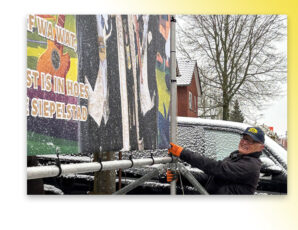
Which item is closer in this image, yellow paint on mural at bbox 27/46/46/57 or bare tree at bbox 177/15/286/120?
yellow paint on mural at bbox 27/46/46/57

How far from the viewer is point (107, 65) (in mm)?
3447

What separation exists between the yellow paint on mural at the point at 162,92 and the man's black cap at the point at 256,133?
762mm

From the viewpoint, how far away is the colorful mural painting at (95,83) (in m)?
3.09

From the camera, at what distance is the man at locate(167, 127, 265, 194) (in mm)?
4047

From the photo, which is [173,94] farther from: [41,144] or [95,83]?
[41,144]

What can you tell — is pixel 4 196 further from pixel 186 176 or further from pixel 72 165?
pixel 186 176

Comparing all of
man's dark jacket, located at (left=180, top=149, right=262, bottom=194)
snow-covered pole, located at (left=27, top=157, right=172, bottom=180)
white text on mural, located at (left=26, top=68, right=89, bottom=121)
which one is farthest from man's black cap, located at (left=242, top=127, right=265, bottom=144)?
white text on mural, located at (left=26, top=68, right=89, bottom=121)

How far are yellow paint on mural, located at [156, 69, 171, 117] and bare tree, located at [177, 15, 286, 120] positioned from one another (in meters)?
0.55

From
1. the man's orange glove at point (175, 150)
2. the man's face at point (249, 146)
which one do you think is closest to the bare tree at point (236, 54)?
the man's face at point (249, 146)

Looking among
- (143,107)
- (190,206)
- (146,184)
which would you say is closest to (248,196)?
(190,206)

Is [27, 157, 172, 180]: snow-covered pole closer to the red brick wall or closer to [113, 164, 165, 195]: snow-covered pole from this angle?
[113, 164, 165, 195]: snow-covered pole

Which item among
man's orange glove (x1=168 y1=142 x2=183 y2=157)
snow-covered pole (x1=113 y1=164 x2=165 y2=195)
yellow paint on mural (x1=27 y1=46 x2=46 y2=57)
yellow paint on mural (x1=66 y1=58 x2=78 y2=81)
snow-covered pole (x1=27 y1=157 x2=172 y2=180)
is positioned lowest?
snow-covered pole (x1=113 y1=164 x2=165 y2=195)

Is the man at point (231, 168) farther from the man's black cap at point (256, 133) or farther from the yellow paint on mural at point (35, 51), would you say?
the yellow paint on mural at point (35, 51)

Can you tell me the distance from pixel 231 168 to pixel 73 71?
62.6 inches
